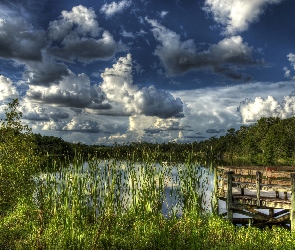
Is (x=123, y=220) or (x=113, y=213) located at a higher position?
(x=113, y=213)

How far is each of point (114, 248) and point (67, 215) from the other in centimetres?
157

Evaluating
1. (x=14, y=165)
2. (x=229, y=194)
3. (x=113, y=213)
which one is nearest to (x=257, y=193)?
(x=229, y=194)

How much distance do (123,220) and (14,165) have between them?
18.5 ft

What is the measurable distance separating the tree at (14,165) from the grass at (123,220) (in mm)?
878

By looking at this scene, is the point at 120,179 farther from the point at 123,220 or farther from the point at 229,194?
the point at 229,194

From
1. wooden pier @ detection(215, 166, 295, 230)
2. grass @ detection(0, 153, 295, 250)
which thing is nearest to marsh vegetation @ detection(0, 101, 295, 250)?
grass @ detection(0, 153, 295, 250)

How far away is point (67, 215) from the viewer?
28.1ft

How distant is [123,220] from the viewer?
34.2 ft

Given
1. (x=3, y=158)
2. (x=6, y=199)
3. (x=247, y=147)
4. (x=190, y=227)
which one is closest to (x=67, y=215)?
(x=190, y=227)

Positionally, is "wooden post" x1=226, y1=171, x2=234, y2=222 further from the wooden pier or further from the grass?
the grass

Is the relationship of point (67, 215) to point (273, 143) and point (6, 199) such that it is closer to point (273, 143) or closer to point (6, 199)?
point (6, 199)

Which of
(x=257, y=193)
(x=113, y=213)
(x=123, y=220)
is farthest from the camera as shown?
(x=257, y=193)

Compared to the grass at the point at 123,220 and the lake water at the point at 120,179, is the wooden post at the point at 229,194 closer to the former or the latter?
the grass at the point at 123,220

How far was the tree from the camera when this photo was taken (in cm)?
1214
